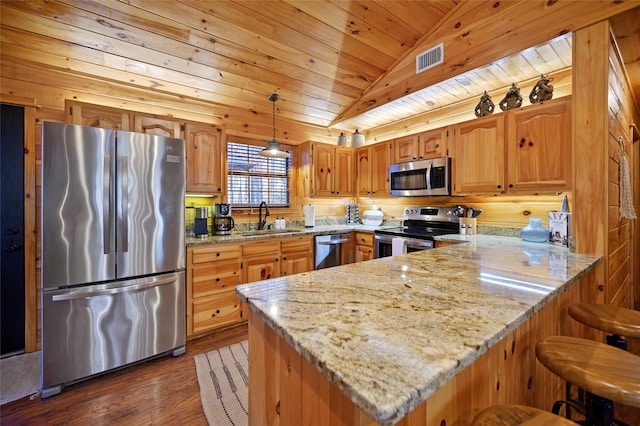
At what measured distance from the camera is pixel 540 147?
2396 mm

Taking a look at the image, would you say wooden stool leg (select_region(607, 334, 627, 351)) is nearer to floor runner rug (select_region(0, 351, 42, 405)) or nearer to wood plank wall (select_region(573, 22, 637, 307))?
wood plank wall (select_region(573, 22, 637, 307))

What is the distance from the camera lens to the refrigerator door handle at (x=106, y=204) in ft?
6.80

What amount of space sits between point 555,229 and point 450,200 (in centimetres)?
131

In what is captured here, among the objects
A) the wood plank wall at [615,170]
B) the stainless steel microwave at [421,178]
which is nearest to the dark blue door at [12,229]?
the stainless steel microwave at [421,178]

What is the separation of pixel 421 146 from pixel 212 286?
9.55 feet

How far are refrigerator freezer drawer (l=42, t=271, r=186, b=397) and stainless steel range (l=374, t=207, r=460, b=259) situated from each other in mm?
2317

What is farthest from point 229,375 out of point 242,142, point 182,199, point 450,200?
Answer: point 450,200

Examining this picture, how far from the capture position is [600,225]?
5.87 feet

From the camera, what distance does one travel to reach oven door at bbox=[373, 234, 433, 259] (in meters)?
3.05

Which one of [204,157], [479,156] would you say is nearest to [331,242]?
[204,157]

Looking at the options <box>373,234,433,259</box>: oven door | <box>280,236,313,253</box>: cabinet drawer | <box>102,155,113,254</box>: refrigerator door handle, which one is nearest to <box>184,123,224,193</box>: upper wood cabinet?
<box>102,155,113,254</box>: refrigerator door handle

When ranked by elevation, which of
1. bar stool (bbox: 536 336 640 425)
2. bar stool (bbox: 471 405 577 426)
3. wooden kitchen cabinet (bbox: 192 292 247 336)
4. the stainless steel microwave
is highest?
the stainless steel microwave

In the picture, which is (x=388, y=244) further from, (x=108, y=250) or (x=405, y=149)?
(x=108, y=250)

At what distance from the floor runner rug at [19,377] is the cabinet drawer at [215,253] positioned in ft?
4.49
